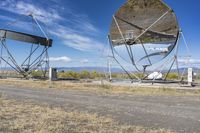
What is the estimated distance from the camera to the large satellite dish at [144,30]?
106 feet

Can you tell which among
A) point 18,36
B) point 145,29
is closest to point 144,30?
point 145,29

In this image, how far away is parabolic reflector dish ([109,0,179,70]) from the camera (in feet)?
106

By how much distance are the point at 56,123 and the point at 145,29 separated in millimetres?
24824

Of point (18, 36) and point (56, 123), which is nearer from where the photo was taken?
point (56, 123)

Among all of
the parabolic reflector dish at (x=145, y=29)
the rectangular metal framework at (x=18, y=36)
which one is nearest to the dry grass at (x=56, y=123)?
the parabolic reflector dish at (x=145, y=29)

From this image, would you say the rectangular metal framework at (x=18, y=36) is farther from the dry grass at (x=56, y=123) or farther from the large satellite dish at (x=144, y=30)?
the dry grass at (x=56, y=123)

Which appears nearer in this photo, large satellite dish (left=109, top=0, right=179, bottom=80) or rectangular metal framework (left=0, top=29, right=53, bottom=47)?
large satellite dish (left=109, top=0, right=179, bottom=80)

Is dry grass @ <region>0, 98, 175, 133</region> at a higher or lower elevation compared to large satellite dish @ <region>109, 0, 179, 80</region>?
lower

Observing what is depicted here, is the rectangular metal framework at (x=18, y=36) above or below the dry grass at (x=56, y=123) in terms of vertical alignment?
above

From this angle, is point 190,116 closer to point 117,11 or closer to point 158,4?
point 158,4

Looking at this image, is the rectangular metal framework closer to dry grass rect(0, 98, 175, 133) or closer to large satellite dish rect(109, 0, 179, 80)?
large satellite dish rect(109, 0, 179, 80)

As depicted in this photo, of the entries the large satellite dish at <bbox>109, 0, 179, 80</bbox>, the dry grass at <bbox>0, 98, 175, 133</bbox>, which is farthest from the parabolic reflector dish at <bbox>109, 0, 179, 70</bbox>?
the dry grass at <bbox>0, 98, 175, 133</bbox>

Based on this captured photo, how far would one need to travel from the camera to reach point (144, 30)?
34.6 metres

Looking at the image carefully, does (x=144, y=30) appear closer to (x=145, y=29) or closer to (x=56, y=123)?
(x=145, y=29)
